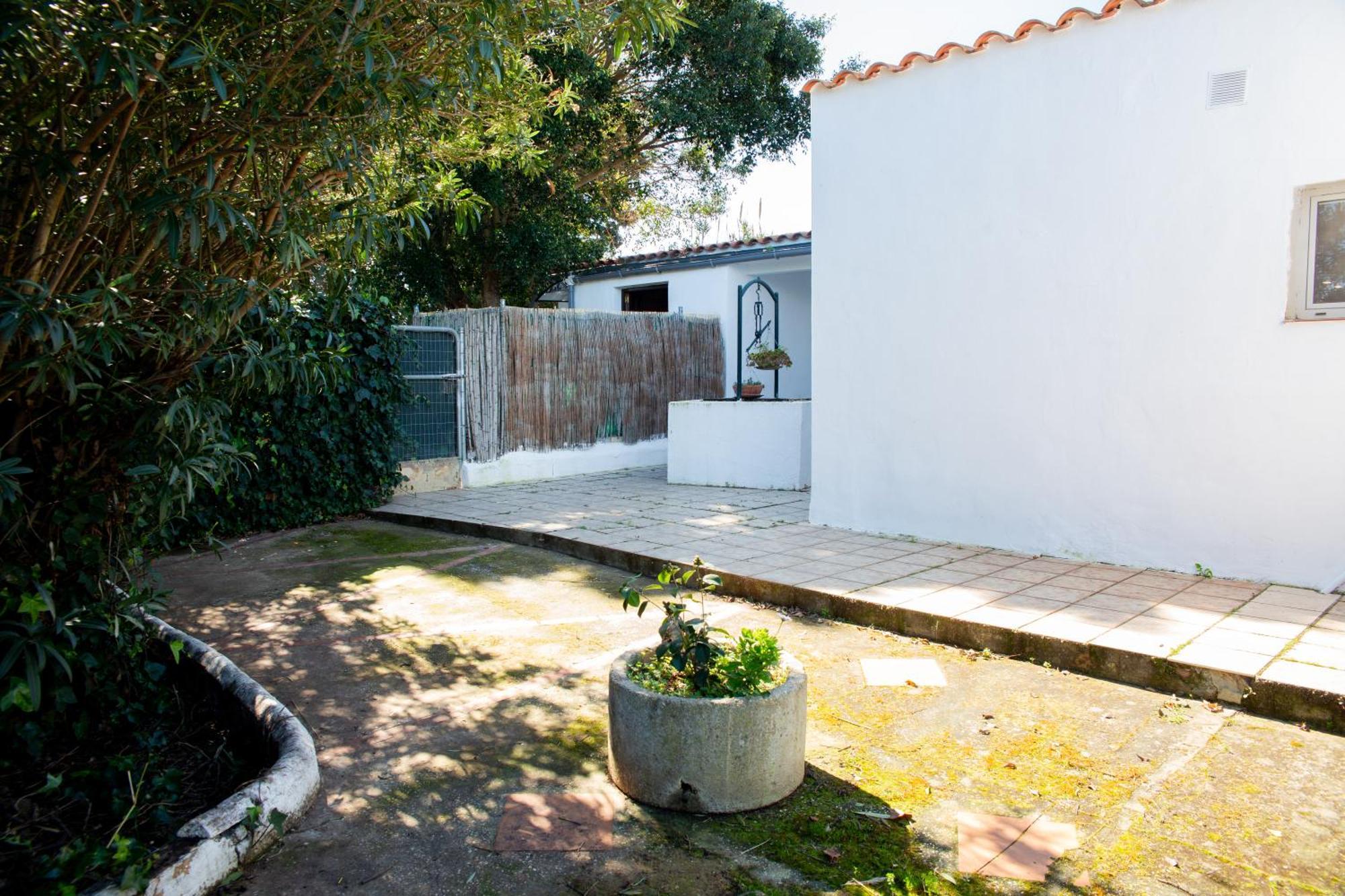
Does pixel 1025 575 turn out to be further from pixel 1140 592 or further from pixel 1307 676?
pixel 1307 676

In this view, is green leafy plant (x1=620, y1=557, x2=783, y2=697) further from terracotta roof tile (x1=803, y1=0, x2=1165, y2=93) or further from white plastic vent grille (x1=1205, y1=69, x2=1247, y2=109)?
terracotta roof tile (x1=803, y1=0, x2=1165, y2=93)

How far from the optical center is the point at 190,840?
2711 millimetres

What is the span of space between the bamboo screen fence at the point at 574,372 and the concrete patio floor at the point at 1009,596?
2260 mm

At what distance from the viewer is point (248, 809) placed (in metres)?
2.87

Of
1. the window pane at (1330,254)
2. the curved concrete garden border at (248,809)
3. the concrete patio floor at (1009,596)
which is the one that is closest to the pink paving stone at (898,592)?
the concrete patio floor at (1009,596)

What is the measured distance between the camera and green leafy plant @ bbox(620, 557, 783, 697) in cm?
323

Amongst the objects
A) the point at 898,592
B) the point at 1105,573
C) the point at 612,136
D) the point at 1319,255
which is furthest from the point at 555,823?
the point at 612,136

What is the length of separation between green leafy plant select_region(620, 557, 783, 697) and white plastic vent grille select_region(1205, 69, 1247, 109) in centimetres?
497

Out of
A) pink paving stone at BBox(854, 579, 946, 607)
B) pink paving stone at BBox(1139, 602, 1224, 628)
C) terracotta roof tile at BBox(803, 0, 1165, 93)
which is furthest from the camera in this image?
terracotta roof tile at BBox(803, 0, 1165, 93)

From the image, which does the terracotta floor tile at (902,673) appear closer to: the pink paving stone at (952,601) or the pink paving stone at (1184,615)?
the pink paving stone at (952,601)

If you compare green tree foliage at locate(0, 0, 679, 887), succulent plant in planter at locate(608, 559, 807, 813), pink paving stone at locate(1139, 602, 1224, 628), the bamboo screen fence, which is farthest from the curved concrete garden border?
the bamboo screen fence

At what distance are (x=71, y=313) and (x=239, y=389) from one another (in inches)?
35.2

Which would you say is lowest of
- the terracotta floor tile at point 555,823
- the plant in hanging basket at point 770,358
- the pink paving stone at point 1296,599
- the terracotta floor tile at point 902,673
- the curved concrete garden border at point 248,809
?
the terracotta floor tile at point 555,823

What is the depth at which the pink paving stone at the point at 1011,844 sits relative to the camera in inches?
109
